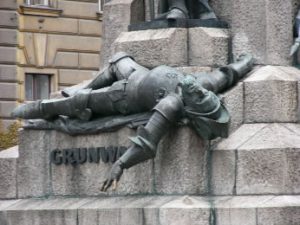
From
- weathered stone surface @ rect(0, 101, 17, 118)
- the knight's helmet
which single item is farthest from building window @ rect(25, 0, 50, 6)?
the knight's helmet

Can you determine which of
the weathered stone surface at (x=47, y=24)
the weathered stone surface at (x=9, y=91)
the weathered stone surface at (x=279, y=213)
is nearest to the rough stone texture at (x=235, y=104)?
the weathered stone surface at (x=279, y=213)

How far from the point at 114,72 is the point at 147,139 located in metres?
1.31

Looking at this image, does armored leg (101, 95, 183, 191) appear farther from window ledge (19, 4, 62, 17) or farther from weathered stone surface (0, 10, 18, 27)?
window ledge (19, 4, 62, 17)

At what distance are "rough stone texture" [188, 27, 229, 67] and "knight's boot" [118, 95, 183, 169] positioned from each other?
103cm

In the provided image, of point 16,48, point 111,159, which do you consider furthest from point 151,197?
point 16,48

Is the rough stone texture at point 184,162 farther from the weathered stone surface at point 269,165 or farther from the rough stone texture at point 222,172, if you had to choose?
the weathered stone surface at point 269,165

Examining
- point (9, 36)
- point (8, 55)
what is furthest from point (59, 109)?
point (9, 36)

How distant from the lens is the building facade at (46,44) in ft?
107

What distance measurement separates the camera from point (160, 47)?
43.2 ft

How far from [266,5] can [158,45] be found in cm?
103

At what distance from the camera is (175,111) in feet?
40.0

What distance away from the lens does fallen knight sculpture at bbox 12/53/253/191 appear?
12156mm

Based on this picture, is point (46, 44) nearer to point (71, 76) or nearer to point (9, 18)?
point (71, 76)

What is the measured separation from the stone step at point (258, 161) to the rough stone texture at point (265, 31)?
87 cm
